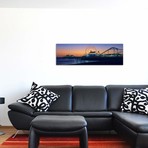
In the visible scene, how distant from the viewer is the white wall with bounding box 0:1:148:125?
4559mm

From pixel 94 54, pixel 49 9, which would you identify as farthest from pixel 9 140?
pixel 49 9

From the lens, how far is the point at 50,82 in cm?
458

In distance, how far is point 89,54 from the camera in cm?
459

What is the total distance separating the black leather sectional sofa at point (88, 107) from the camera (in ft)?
12.0

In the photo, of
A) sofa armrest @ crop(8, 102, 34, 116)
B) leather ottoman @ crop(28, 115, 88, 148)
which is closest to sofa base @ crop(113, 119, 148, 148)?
leather ottoman @ crop(28, 115, 88, 148)

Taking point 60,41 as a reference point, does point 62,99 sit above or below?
below

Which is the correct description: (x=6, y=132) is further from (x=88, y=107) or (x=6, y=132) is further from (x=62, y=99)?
(x=88, y=107)

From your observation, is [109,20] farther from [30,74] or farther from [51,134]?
[51,134]

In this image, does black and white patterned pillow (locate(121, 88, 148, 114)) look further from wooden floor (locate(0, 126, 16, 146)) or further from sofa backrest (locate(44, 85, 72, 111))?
wooden floor (locate(0, 126, 16, 146))

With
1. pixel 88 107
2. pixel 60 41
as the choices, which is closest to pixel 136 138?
pixel 88 107

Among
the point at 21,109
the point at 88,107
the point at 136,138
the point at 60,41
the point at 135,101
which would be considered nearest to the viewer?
the point at 136,138

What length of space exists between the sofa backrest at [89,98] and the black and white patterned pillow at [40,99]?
14.9 inches

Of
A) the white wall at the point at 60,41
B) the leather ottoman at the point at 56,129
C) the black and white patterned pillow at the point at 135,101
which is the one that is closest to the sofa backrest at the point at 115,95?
the black and white patterned pillow at the point at 135,101

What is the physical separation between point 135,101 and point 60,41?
6.31 ft
